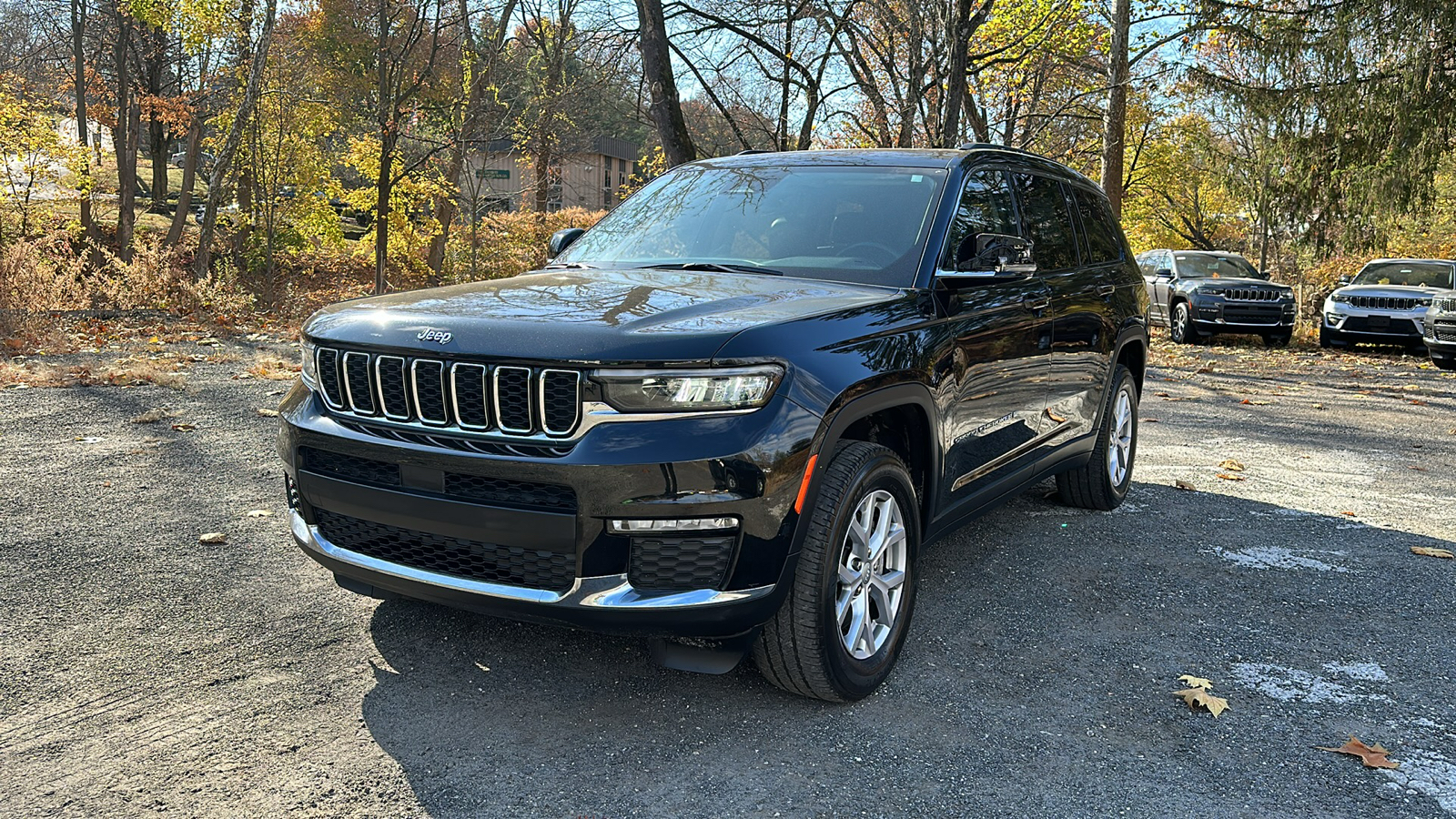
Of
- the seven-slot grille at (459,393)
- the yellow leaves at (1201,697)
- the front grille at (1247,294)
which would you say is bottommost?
the yellow leaves at (1201,697)

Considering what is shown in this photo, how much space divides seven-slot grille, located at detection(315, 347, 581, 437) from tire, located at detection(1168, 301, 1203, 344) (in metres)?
18.2

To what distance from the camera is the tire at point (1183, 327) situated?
1914cm

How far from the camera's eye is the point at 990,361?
171 inches

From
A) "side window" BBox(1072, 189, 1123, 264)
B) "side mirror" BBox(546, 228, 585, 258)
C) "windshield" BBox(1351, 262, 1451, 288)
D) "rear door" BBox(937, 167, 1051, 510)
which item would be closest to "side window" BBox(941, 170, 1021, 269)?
"rear door" BBox(937, 167, 1051, 510)

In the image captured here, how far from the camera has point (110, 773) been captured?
2.91 meters

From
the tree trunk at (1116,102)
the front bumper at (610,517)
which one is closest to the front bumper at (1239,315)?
the tree trunk at (1116,102)

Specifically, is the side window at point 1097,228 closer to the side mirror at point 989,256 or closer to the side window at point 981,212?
the side window at point 981,212

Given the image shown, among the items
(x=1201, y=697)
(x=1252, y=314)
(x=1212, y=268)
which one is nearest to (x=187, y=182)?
(x=1212, y=268)

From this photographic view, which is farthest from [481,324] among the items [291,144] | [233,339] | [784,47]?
[291,144]

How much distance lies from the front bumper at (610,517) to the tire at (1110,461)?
10.6 feet

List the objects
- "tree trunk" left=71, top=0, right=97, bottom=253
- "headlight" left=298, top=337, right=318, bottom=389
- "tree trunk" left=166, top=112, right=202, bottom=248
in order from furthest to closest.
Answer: "tree trunk" left=166, top=112, right=202, bottom=248 < "tree trunk" left=71, top=0, right=97, bottom=253 < "headlight" left=298, top=337, right=318, bottom=389

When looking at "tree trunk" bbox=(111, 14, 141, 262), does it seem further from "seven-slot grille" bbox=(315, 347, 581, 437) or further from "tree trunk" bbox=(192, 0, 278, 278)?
"seven-slot grille" bbox=(315, 347, 581, 437)

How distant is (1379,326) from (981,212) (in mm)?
16342

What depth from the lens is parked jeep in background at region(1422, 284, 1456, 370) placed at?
598 inches
